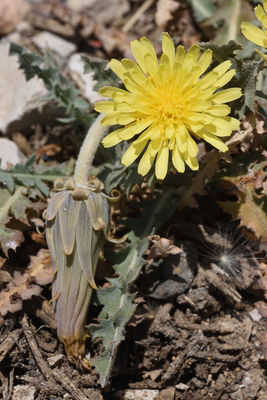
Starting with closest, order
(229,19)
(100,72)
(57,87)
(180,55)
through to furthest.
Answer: (180,55)
(100,72)
(57,87)
(229,19)

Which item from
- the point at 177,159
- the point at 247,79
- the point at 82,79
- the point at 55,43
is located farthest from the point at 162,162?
the point at 55,43

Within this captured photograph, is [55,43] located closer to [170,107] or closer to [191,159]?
[170,107]

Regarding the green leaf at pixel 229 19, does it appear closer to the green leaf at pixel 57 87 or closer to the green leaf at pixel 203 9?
the green leaf at pixel 203 9

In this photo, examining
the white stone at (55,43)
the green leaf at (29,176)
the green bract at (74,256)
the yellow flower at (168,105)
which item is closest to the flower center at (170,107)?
the yellow flower at (168,105)

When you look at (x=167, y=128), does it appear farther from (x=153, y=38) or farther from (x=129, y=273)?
(x=153, y=38)

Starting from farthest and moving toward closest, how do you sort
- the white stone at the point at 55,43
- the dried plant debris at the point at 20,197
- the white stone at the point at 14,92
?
the white stone at the point at 55,43, the white stone at the point at 14,92, the dried plant debris at the point at 20,197
